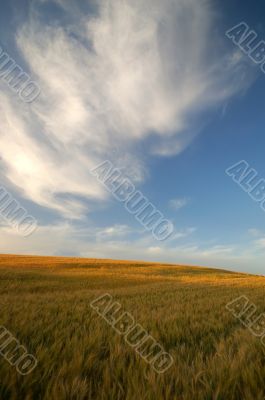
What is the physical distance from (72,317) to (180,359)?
9.48 feet

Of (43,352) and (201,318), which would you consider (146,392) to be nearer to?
(43,352)

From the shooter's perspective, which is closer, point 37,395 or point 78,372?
point 37,395

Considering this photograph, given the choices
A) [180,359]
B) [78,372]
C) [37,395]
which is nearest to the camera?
[37,395]

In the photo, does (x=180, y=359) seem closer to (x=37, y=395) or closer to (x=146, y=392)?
(x=146, y=392)

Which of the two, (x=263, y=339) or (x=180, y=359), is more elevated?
(x=263, y=339)

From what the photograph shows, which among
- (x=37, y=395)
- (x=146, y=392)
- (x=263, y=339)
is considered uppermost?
(x=263, y=339)

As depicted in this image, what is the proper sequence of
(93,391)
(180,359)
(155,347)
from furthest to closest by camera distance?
(155,347) → (180,359) → (93,391)

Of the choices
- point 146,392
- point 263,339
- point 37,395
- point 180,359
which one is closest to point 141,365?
point 180,359

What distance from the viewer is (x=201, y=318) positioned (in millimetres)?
5012

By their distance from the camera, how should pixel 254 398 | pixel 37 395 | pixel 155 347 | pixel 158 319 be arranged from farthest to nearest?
pixel 158 319 < pixel 155 347 < pixel 37 395 < pixel 254 398

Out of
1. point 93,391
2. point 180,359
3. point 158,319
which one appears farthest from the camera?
point 158,319

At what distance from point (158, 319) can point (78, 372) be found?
2.65 meters

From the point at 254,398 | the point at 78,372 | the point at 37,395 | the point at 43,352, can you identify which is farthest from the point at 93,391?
the point at 254,398

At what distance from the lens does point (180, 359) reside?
8.98ft
